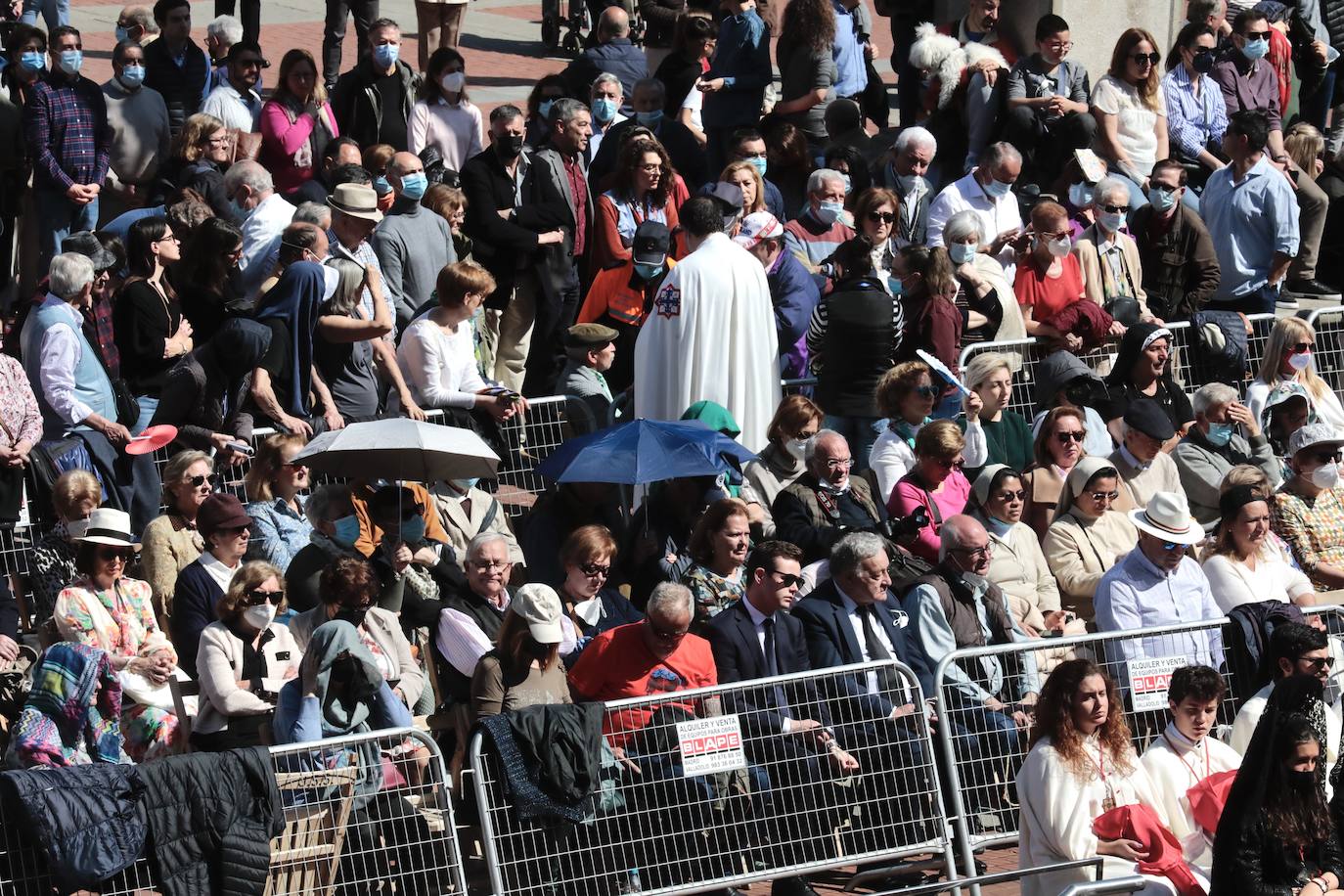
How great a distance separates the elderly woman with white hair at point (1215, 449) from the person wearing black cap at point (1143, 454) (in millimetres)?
201

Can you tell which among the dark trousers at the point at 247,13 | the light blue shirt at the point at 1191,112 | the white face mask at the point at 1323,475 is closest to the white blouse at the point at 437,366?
the white face mask at the point at 1323,475

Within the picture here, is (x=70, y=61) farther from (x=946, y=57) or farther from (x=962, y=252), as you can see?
(x=946, y=57)

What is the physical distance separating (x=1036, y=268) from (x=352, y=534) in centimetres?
500

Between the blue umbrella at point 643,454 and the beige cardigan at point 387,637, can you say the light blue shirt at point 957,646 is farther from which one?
the beige cardigan at point 387,637

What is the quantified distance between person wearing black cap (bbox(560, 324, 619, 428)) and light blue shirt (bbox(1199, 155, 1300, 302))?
4.55 metres

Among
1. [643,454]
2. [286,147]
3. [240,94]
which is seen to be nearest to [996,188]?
[286,147]

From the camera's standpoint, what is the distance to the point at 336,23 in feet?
59.4

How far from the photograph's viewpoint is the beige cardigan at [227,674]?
9.70 m

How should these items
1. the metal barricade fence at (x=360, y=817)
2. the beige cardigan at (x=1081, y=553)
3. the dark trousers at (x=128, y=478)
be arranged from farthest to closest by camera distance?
the beige cardigan at (x=1081, y=553) < the dark trousers at (x=128, y=478) < the metal barricade fence at (x=360, y=817)

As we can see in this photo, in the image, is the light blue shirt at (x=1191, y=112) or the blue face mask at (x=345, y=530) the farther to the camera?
the light blue shirt at (x=1191, y=112)

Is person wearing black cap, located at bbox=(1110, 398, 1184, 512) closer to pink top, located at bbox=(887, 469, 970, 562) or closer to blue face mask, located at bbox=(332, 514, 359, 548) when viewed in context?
pink top, located at bbox=(887, 469, 970, 562)

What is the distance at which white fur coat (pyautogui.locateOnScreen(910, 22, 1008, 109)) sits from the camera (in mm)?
16703

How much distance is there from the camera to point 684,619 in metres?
9.91

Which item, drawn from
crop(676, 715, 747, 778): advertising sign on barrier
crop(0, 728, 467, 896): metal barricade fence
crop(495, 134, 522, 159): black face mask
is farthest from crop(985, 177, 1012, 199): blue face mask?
crop(0, 728, 467, 896): metal barricade fence
